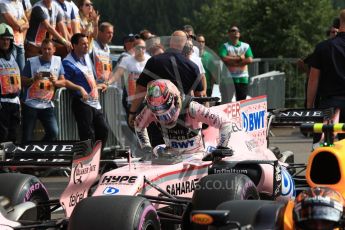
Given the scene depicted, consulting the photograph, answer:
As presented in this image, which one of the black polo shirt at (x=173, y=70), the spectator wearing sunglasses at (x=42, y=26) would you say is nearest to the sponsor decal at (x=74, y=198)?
the black polo shirt at (x=173, y=70)

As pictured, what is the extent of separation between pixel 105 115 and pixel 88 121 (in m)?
1.87

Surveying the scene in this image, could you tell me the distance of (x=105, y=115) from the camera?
13.1 meters

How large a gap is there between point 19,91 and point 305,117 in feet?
11.8

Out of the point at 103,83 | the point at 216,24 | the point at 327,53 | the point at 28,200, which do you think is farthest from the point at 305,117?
the point at 216,24

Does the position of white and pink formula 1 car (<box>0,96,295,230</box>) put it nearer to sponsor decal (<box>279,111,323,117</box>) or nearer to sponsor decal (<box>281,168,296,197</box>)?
sponsor decal (<box>281,168,296,197</box>)

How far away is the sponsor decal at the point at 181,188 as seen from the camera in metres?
7.70

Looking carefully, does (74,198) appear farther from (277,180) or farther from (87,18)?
(87,18)

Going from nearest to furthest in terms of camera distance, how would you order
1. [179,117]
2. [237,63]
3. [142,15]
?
[179,117]
[237,63]
[142,15]

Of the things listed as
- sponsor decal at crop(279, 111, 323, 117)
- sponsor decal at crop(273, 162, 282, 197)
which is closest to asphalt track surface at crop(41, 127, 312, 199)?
sponsor decal at crop(279, 111, 323, 117)

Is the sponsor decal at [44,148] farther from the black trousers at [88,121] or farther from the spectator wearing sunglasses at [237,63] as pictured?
the spectator wearing sunglasses at [237,63]

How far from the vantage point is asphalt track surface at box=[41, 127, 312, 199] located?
35.8 ft

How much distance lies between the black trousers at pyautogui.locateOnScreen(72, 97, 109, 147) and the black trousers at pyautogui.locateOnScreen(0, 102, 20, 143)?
2.51 ft

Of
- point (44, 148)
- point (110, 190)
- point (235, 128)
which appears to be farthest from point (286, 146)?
point (110, 190)

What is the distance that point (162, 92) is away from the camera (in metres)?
7.87
